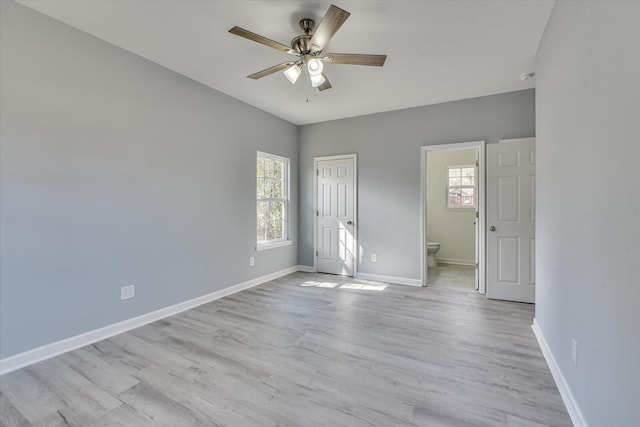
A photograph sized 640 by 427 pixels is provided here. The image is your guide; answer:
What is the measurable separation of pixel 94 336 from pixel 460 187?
6.28 m

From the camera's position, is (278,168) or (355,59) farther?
(278,168)

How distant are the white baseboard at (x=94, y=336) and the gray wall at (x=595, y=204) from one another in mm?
3495

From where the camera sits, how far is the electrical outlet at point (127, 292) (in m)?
2.79

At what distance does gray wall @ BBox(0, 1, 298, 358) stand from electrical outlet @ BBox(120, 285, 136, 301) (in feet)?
0.16

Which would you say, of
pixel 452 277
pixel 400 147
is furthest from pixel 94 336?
pixel 452 277

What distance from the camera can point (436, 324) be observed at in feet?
9.71

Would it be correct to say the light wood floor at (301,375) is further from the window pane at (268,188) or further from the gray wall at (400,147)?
the window pane at (268,188)

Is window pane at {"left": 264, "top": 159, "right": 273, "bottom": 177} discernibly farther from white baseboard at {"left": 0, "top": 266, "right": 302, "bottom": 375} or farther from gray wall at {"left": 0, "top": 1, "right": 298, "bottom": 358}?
white baseboard at {"left": 0, "top": 266, "right": 302, "bottom": 375}

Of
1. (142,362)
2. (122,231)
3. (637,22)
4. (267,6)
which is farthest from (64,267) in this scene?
(637,22)

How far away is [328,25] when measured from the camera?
197 cm

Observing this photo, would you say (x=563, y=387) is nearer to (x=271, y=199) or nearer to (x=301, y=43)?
(x=301, y=43)

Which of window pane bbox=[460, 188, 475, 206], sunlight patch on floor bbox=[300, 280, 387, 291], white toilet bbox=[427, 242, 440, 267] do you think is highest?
window pane bbox=[460, 188, 475, 206]

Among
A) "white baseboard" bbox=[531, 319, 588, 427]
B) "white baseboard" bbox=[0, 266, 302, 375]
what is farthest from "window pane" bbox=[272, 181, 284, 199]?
"white baseboard" bbox=[531, 319, 588, 427]

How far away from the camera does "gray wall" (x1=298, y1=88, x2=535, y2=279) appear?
3.89 meters
